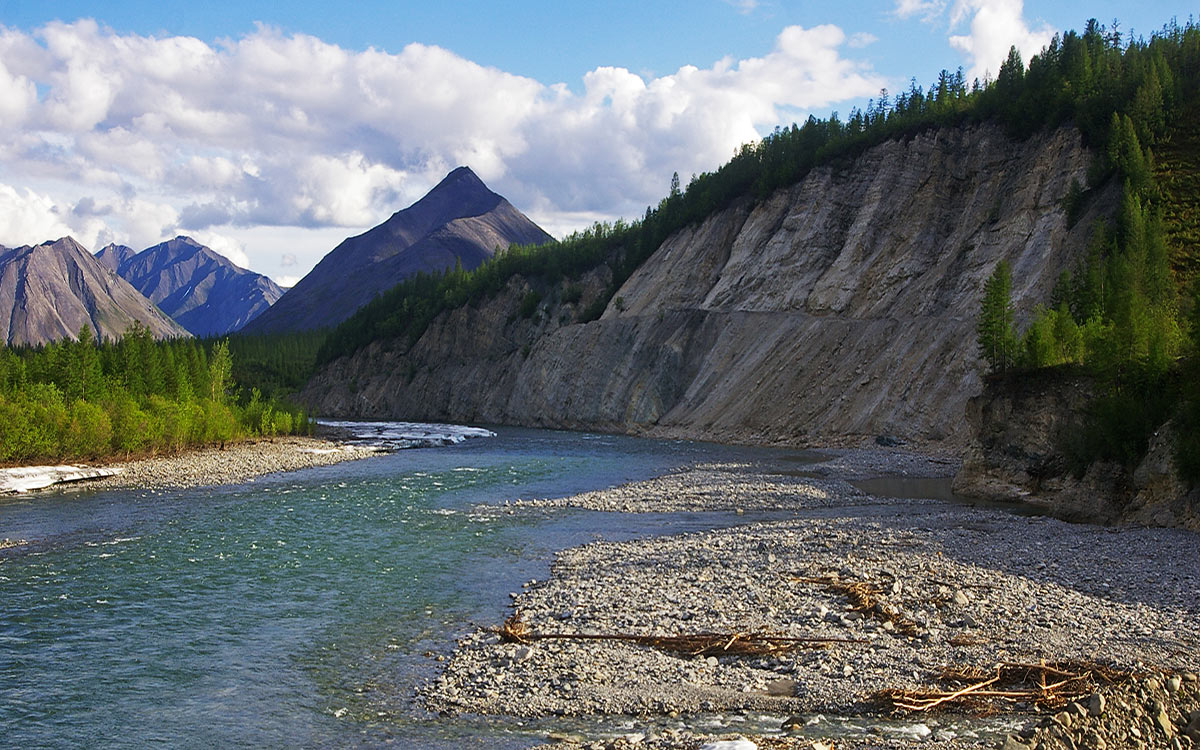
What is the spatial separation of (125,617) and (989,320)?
132 feet

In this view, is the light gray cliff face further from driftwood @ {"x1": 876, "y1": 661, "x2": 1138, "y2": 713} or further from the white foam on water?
driftwood @ {"x1": 876, "y1": 661, "x2": 1138, "y2": 713}

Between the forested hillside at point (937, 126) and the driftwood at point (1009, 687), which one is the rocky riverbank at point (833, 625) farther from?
the forested hillside at point (937, 126)

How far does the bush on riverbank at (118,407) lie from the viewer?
4734cm

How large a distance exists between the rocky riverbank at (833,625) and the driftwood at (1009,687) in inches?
7.5

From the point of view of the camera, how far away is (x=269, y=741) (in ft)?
39.6

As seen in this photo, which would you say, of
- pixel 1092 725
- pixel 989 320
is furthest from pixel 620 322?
pixel 1092 725

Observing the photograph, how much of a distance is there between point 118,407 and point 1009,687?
53538 mm

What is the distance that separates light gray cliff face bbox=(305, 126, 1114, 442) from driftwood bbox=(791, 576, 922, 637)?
1595 inches

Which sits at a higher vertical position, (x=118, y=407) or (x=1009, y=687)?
(x=118, y=407)

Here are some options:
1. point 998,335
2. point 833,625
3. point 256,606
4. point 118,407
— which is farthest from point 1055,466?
point 118,407

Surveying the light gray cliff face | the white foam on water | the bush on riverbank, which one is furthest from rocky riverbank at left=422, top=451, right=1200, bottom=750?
the white foam on water

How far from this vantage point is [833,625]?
16.2 m

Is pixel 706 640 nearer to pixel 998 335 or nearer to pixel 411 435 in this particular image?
pixel 998 335

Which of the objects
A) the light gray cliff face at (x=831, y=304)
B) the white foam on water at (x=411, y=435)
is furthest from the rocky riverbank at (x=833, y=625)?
the white foam on water at (x=411, y=435)
